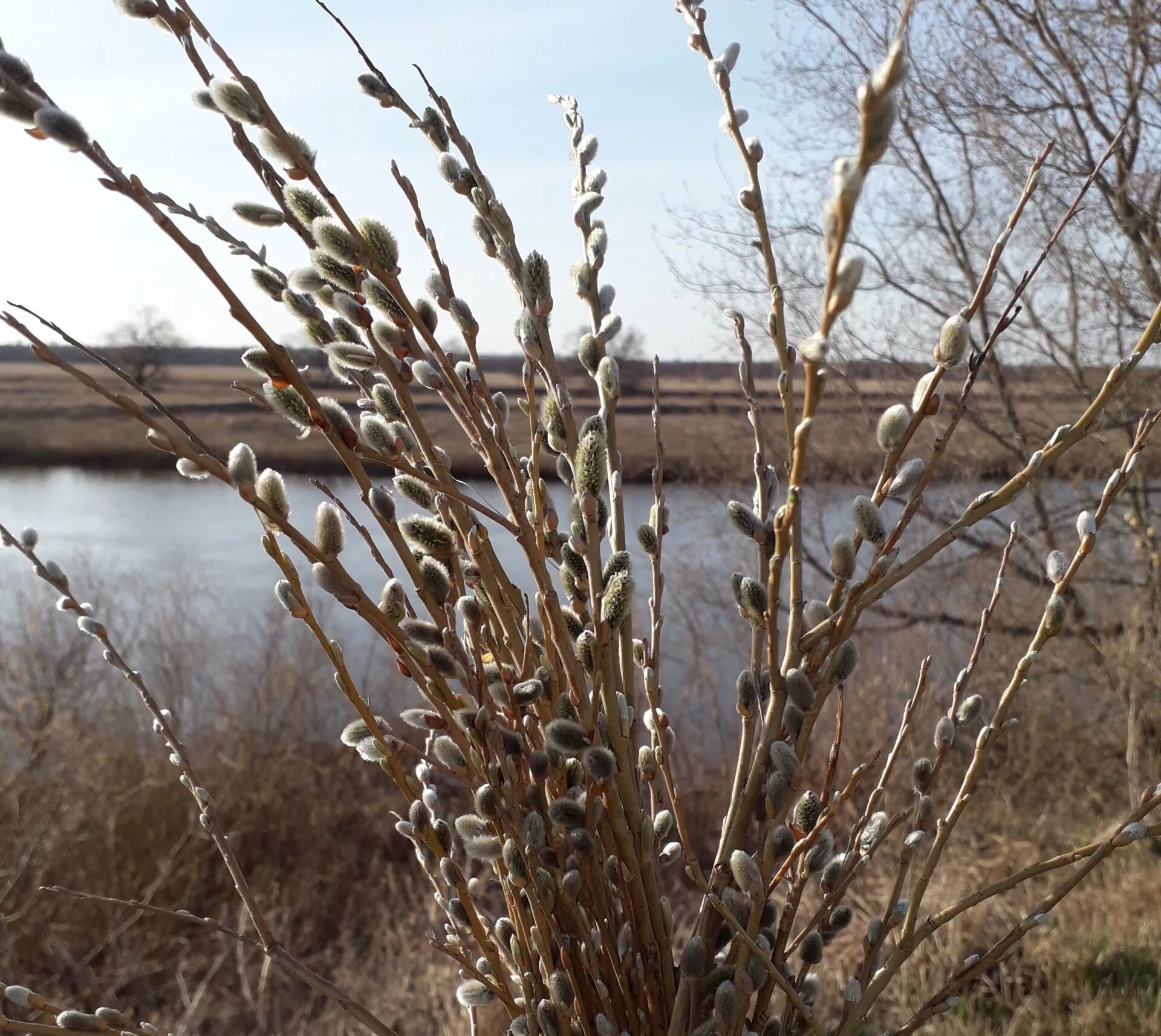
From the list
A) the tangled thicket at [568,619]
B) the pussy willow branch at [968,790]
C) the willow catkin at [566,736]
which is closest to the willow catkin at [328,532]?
the tangled thicket at [568,619]

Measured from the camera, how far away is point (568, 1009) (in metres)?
0.51

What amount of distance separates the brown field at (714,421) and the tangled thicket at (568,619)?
154 cm

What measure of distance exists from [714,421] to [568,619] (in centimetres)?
415

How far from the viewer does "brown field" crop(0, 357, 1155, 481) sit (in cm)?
360

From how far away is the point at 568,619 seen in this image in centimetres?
51

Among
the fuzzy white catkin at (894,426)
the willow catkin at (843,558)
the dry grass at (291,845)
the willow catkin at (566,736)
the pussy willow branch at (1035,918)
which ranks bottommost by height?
the dry grass at (291,845)

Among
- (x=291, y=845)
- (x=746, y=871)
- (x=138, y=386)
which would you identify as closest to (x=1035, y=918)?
(x=746, y=871)

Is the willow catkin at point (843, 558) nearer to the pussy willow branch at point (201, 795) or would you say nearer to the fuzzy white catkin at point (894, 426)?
the fuzzy white catkin at point (894, 426)

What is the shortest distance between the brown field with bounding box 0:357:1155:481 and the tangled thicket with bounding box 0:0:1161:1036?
1540mm

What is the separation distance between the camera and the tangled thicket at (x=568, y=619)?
1.43ft

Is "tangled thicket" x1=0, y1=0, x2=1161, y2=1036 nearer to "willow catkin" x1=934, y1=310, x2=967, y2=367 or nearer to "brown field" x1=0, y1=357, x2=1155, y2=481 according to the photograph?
"willow catkin" x1=934, y1=310, x2=967, y2=367

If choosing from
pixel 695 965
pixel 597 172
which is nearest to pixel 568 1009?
pixel 695 965

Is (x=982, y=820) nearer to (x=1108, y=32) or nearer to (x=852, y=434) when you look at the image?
(x=852, y=434)

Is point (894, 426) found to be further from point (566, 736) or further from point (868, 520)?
point (566, 736)
